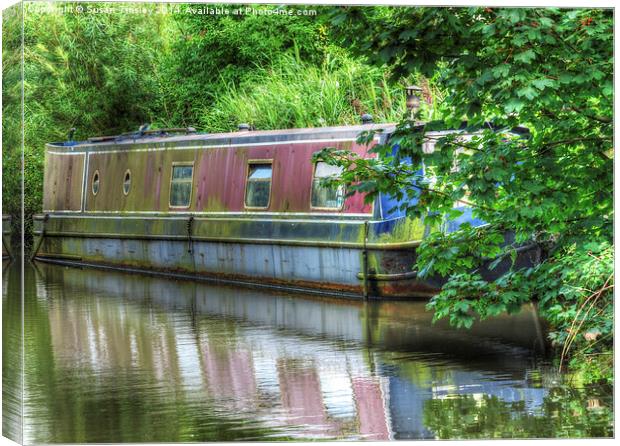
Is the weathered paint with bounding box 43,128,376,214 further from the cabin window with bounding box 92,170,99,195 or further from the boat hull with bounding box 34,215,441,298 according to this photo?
the boat hull with bounding box 34,215,441,298

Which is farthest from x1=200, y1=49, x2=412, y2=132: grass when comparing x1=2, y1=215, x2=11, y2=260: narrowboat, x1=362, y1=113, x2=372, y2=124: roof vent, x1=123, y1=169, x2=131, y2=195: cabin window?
x1=2, y1=215, x2=11, y2=260: narrowboat

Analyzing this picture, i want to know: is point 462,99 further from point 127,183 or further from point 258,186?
point 258,186

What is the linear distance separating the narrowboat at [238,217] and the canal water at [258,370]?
1.23 feet

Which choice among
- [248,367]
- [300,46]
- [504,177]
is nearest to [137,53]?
[300,46]

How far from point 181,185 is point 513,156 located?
6.50 metres

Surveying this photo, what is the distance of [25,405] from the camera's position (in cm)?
835

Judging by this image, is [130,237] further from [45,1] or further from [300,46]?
[45,1]

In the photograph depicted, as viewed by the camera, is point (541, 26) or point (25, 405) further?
point (25, 405)

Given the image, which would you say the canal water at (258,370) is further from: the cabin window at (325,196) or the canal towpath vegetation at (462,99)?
the cabin window at (325,196)

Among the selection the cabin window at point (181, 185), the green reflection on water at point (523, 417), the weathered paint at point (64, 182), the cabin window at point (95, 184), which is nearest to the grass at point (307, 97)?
the cabin window at point (95, 184)

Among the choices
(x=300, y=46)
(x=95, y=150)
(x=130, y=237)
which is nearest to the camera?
(x=300, y=46)

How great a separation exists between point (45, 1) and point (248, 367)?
2.95 metres

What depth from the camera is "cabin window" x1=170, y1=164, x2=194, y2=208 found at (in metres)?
13.9

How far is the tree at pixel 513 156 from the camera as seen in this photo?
7891mm
